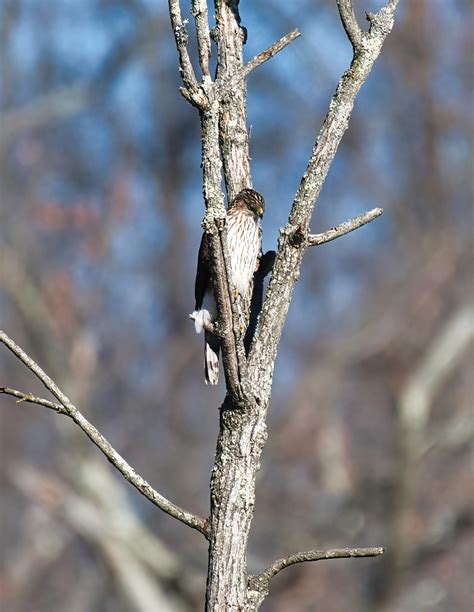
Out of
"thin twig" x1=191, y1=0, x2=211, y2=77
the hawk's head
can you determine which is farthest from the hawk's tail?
"thin twig" x1=191, y1=0, x2=211, y2=77

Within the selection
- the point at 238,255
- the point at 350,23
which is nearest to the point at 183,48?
the point at 350,23

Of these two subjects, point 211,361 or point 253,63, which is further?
point 211,361

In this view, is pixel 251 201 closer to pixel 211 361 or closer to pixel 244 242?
pixel 244 242

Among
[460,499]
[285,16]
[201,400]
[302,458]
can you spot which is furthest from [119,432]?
[285,16]

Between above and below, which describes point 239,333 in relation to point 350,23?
below

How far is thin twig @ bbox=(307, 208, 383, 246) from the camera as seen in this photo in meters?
3.06

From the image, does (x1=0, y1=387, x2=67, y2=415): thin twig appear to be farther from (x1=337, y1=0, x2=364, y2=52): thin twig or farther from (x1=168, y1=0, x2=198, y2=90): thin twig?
(x1=337, y1=0, x2=364, y2=52): thin twig

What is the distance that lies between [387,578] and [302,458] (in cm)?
433

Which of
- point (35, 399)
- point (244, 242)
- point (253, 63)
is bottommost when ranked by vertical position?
point (35, 399)

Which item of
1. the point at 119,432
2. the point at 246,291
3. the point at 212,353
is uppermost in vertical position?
the point at 119,432

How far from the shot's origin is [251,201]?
434 centimetres

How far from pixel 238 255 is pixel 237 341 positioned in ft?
5.59

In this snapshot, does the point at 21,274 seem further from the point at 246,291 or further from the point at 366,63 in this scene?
the point at 366,63

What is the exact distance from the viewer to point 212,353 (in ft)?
16.7
